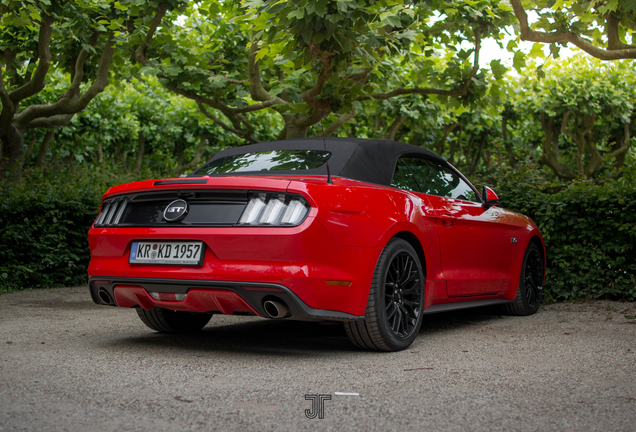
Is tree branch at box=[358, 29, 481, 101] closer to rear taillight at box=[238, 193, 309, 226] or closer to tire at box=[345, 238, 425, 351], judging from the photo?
tire at box=[345, 238, 425, 351]

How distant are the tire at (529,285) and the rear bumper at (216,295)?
9.66ft

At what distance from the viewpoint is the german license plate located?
375 cm

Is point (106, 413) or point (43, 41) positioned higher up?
point (43, 41)

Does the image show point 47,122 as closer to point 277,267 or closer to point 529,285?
point 529,285

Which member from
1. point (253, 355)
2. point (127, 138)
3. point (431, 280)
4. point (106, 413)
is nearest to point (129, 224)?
point (253, 355)

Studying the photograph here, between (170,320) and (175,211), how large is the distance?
53.3 inches

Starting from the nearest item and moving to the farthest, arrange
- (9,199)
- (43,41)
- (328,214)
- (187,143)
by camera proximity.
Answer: (328,214) → (9,199) → (43,41) → (187,143)

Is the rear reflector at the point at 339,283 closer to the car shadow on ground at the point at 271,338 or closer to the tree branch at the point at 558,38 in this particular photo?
the car shadow on ground at the point at 271,338

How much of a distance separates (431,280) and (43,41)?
378 inches

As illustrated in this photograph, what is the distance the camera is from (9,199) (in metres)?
8.09

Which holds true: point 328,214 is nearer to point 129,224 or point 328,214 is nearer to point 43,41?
point 129,224

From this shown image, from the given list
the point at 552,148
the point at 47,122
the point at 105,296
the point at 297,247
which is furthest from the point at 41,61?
the point at 552,148

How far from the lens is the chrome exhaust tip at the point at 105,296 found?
4.14 metres

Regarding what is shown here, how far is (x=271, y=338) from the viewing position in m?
4.86
